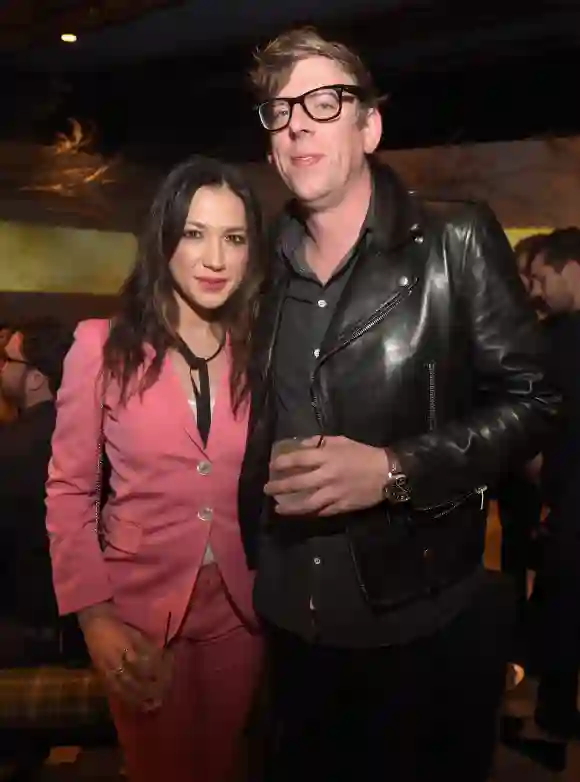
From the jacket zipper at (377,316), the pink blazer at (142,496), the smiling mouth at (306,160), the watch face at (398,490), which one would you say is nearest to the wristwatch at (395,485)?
the watch face at (398,490)

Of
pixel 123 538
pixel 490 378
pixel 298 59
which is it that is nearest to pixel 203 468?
pixel 123 538

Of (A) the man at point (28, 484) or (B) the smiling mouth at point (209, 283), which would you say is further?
(A) the man at point (28, 484)

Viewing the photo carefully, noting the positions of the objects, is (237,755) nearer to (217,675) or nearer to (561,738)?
(217,675)

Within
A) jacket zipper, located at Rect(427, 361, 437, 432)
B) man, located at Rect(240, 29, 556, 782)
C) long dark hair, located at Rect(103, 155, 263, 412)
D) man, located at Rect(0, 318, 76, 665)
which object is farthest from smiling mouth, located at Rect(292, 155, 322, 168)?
man, located at Rect(0, 318, 76, 665)

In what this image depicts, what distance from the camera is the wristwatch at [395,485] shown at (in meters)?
0.94

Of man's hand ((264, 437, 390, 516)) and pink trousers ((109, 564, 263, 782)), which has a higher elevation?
man's hand ((264, 437, 390, 516))

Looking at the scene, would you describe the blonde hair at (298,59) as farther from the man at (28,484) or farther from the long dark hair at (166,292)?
the man at (28,484)

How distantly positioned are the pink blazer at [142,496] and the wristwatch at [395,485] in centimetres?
24

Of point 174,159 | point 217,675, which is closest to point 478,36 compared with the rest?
point 174,159

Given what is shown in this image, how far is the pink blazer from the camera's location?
1086mm

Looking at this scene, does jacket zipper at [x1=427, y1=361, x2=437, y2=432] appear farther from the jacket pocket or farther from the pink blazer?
the jacket pocket

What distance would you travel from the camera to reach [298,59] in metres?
0.99

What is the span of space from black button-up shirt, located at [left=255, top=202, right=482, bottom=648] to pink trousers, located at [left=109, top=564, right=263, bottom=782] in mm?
91

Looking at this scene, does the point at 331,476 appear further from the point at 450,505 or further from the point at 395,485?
the point at 450,505
